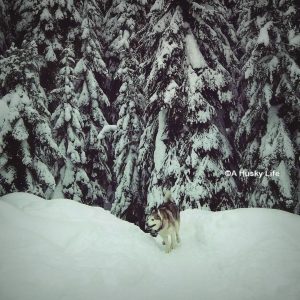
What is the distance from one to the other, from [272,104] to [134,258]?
9501mm

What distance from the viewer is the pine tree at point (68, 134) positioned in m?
18.3

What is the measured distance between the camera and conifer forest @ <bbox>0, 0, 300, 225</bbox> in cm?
1215

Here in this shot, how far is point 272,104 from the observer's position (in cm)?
1286

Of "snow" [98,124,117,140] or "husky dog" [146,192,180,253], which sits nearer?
"husky dog" [146,192,180,253]

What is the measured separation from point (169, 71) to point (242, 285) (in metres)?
10.3

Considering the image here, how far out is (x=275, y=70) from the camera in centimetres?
1210

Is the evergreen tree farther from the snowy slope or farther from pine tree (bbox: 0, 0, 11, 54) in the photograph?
the snowy slope

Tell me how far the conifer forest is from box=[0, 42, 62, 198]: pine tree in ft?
0.14

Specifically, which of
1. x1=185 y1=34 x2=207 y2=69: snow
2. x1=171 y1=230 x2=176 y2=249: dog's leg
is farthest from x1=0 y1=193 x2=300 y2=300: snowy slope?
x1=185 y1=34 x2=207 y2=69: snow

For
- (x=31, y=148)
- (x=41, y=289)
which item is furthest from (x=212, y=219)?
(x=31, y=148)

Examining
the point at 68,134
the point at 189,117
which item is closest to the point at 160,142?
the point at 189,117

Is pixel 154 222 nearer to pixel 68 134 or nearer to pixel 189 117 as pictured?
pixel 189 117

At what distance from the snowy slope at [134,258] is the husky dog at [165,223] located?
31 cm

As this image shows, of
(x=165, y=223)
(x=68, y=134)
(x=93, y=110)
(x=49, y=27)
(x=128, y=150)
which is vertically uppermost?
(x=49, y=27)
